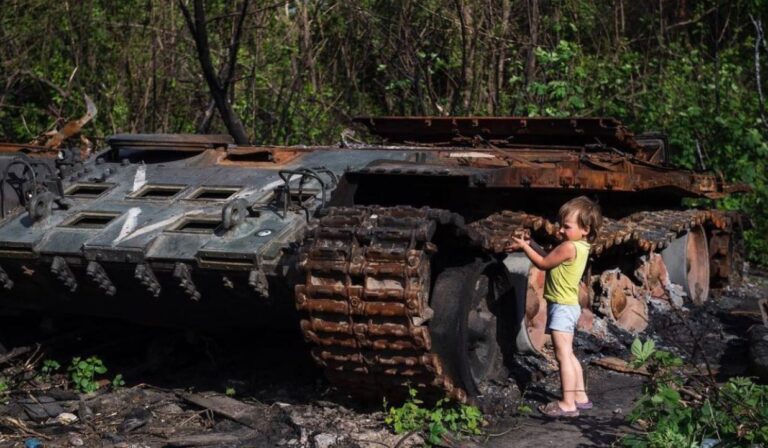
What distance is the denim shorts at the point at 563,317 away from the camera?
670 cm

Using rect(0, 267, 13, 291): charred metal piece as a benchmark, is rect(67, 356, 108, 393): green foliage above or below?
below

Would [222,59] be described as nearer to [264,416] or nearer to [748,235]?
[748,235]

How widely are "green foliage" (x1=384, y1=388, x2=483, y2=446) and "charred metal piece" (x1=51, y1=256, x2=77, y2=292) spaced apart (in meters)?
1.89

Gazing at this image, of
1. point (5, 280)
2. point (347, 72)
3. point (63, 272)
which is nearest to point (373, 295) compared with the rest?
point (63, 272)

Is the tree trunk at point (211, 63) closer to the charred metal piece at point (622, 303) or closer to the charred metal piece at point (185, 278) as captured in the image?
the charred metal piece at point (622, 303)

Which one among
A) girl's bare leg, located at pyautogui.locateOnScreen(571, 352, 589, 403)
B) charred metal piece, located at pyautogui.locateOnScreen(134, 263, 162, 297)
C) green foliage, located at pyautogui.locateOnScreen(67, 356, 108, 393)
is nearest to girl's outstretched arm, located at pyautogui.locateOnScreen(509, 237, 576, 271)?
girl's bare leg, located at pyautogui.locateOnScreen(571, 352, 589, 403)

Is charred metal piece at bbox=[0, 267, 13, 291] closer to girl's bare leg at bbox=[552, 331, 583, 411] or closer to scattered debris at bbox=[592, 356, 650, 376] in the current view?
girl's bare leg at bbox=[552, 331, 583, 411]

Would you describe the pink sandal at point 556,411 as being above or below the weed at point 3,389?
above

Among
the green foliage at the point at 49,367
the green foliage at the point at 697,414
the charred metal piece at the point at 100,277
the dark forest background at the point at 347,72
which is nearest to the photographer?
the green foliage at the point at 697,414

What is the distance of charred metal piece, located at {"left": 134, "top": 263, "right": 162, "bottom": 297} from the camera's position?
253 inches

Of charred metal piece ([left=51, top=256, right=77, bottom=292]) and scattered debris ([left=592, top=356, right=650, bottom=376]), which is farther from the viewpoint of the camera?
scattered debris ([left=592, top=356, right=650, bottom=376])

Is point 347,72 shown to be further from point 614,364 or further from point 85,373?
point 85,373

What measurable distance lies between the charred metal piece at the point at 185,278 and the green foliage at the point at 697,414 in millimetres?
2312

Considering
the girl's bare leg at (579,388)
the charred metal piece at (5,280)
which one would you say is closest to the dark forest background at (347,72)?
the charred metal piece at (5,280)
